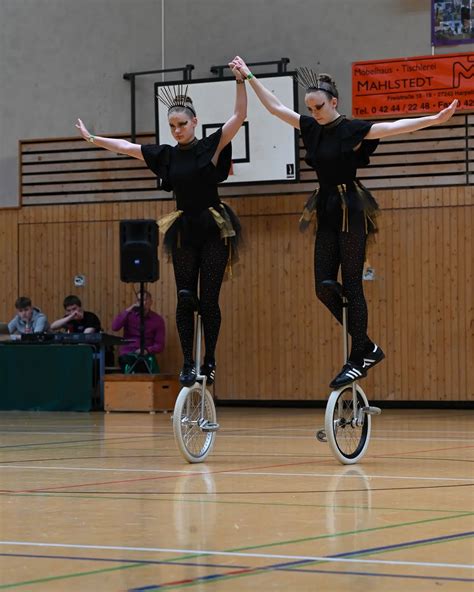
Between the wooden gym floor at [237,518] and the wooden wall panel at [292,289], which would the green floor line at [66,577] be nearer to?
the wooden gym floor at [237,518]

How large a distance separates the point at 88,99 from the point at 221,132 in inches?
332

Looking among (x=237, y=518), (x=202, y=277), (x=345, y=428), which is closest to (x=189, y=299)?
(x=202, y=277)

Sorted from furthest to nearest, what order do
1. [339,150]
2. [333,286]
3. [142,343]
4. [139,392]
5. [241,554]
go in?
1. [142,343]
2. [139,392]
3. [339,150]
4. [333,286]
5. [241,554]

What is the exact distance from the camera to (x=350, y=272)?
5309 millimetres

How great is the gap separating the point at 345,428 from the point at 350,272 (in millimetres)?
749

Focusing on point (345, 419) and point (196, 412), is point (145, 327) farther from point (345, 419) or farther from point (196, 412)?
point (345, 419)

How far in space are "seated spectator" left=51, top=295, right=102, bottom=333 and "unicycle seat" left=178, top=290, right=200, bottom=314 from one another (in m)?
7.04

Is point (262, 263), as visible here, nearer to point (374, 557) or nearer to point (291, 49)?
point (291, 49)

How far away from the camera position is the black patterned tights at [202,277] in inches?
218

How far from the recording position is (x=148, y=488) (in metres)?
4.27

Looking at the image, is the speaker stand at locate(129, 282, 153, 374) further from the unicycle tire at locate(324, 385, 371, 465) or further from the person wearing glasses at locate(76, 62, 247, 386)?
the unicycle tire at locate(324, 385, 371, 465)

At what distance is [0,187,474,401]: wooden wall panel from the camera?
12.2 metres

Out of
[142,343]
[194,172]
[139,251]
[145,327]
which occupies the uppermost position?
[194,172]

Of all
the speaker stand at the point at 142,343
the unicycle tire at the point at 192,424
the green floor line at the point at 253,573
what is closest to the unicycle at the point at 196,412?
the unicycle tire at the point at 192,424
